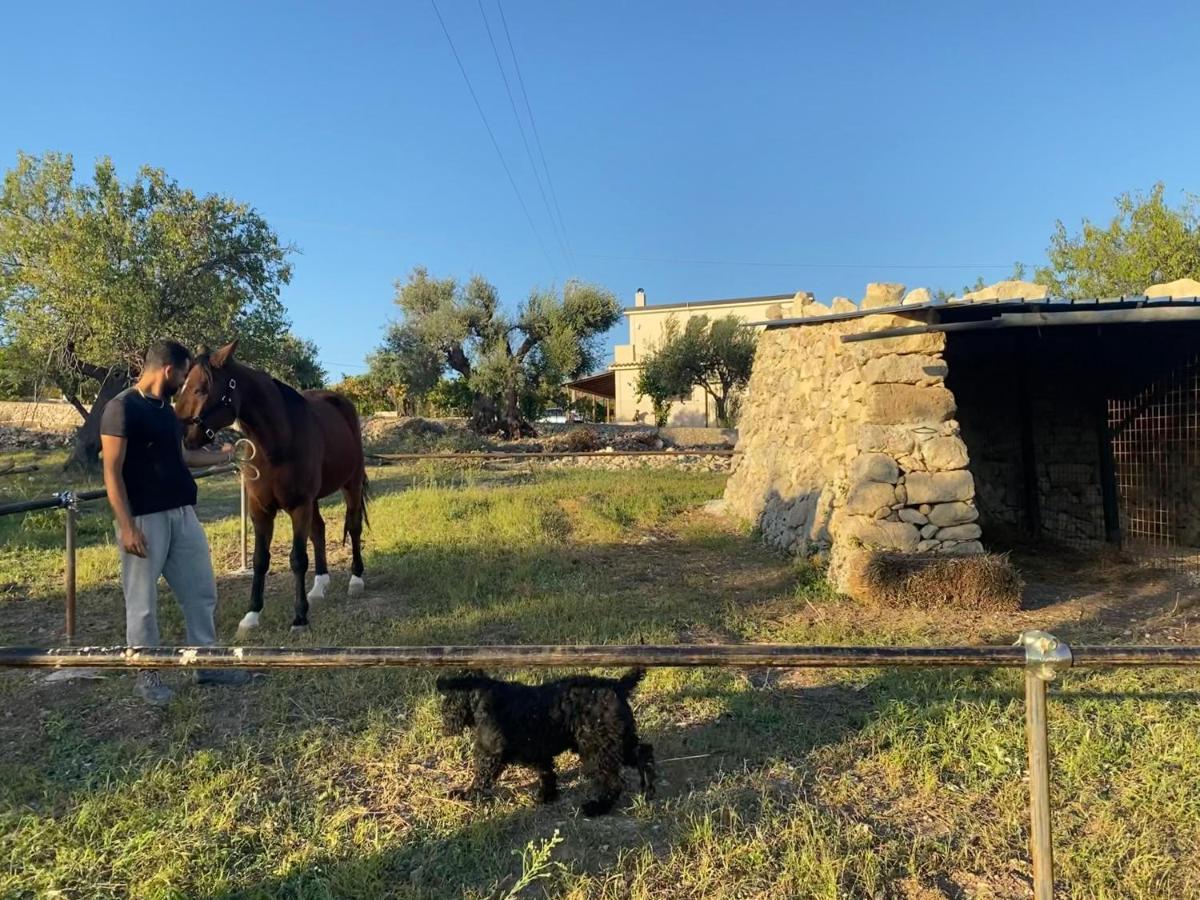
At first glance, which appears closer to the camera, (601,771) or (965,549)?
(601,771)

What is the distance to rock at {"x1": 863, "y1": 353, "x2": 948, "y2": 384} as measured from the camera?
6.29m

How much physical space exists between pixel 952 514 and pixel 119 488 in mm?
6013

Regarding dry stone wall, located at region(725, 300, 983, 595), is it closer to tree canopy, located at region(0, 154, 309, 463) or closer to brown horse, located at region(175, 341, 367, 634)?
brown horse, located at region(175, 341, 367, 634)

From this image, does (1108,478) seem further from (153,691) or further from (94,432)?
(94,432)

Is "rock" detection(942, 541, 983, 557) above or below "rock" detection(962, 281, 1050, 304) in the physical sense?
below

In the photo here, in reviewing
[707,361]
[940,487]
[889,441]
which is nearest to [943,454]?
[940,487]

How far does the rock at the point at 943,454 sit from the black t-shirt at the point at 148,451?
5668 mm

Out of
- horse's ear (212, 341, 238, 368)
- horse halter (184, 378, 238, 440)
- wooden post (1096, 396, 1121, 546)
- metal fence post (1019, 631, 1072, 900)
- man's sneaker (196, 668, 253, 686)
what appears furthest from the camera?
wooden post (1096, 396, 1121, 546)

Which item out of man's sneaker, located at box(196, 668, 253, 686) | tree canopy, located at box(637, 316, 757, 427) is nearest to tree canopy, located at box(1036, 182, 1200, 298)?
tree canopy, located at box(637, 316, 757, 427)

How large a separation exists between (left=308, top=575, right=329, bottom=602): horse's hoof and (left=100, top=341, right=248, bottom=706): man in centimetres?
195

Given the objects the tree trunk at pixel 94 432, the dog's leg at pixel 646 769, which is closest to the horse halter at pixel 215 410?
the dog's leg at pixel 646 769

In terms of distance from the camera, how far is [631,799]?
9.41 ft

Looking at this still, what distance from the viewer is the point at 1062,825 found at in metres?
2.67

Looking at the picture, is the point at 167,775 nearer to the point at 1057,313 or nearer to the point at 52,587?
the point at 52,587
